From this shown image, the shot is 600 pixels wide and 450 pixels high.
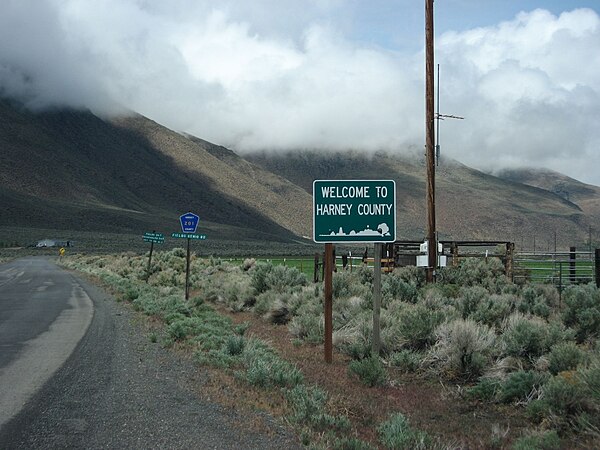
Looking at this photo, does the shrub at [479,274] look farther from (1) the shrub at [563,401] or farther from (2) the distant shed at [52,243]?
(2) the distant shed at [52,243]

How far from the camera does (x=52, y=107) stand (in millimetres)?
166250

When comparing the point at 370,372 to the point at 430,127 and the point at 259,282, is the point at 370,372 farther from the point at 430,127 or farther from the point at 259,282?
the point at 259,282

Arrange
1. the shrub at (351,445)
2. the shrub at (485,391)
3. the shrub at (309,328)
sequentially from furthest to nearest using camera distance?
1. the shrub at (309,328)
2. the shrub at (485,391)
3. the shrub at (351,445)

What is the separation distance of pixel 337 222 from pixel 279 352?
260cm

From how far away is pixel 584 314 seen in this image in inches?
490

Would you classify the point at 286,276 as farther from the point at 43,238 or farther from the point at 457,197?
the point at 457,197

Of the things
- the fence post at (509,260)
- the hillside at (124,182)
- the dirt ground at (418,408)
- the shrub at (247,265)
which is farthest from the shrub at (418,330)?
the hillside at (124,182)

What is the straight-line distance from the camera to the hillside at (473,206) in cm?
14125

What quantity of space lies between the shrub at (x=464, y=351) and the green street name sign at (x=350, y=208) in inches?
74.2

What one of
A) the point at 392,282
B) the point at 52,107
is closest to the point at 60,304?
the point at 392,282

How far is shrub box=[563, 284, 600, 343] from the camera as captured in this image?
12.3 meters

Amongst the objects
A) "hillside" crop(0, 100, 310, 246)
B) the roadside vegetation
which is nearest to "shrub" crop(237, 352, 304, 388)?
the roadside vegetation

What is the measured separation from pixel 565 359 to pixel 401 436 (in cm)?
338

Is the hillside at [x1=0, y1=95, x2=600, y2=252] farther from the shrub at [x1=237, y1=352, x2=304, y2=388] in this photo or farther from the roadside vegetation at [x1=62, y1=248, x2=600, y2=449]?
the shrub at [x1=237, y1=352, x2=304, y2=388]
